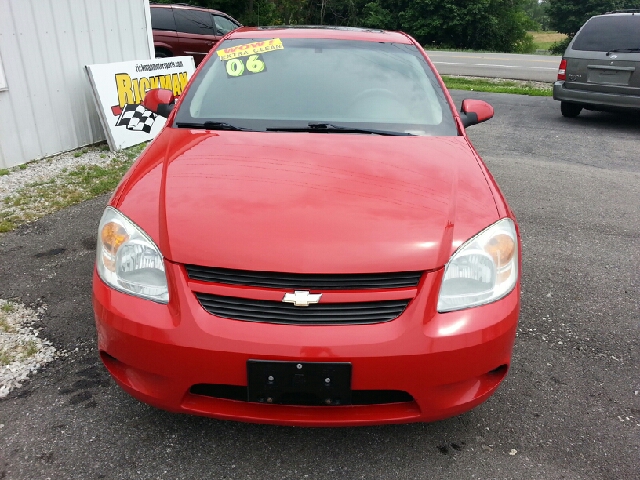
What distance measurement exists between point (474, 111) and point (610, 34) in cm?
653

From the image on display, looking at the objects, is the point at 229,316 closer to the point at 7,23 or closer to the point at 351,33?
the point at 351,33

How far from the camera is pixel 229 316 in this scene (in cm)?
177

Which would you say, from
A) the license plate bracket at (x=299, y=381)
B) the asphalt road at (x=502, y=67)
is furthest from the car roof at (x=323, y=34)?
the asphalt road at (x=502, y=67)

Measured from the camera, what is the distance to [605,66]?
826cm

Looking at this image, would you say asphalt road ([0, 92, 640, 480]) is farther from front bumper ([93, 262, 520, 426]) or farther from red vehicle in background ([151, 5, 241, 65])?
red vehicle in background ([151, 5, 241, 65])

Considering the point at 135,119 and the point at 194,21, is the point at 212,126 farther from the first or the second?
the point at 194,21

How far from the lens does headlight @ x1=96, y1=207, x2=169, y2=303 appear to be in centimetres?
186

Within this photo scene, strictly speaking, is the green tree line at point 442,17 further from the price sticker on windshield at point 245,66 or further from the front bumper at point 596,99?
the price sticker on windshield at point 245,66

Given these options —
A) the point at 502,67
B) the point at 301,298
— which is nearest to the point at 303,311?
the point at 301,298

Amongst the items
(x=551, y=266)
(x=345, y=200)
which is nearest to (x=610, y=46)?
(x=551, y=266)

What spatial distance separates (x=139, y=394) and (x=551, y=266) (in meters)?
3.03

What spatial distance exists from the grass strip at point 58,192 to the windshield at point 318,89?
2.33 metres

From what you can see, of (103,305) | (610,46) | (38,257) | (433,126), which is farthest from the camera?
(610,46)

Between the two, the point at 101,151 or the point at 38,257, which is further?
the point at 101,151
